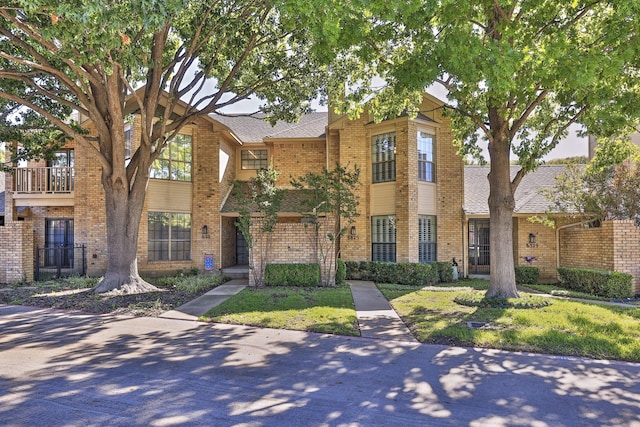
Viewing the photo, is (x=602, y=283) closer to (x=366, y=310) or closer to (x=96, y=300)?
(x=366, y=310)

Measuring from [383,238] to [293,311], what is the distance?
724cm

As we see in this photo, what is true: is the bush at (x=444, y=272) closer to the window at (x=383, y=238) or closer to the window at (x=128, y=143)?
the window at (x=383, y=238)

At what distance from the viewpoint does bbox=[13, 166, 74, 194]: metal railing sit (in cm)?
1532

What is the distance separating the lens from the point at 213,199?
1584cm

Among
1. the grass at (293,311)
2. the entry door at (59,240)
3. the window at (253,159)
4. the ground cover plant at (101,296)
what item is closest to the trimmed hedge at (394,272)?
the grass at (293,311)

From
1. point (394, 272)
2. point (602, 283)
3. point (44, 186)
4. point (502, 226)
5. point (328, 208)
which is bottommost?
point (602, 283)

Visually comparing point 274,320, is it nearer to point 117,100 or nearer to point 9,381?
point 9,381

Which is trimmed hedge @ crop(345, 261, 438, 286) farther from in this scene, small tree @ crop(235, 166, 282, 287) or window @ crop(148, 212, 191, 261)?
window @ crop(148, 212, 191, 261)

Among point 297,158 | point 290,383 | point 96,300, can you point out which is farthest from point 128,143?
point 290,383

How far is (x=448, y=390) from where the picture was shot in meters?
4.76

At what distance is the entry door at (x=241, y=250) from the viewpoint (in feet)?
60.0

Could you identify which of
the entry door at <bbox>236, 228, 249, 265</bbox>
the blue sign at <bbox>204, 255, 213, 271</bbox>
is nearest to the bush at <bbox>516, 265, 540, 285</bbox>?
the entry door at <bbox>236, 228, 249, 265</bbox>

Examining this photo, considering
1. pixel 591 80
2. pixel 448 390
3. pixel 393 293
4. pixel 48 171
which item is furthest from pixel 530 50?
pixel 48 171

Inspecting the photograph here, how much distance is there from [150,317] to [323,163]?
35.5 ft
